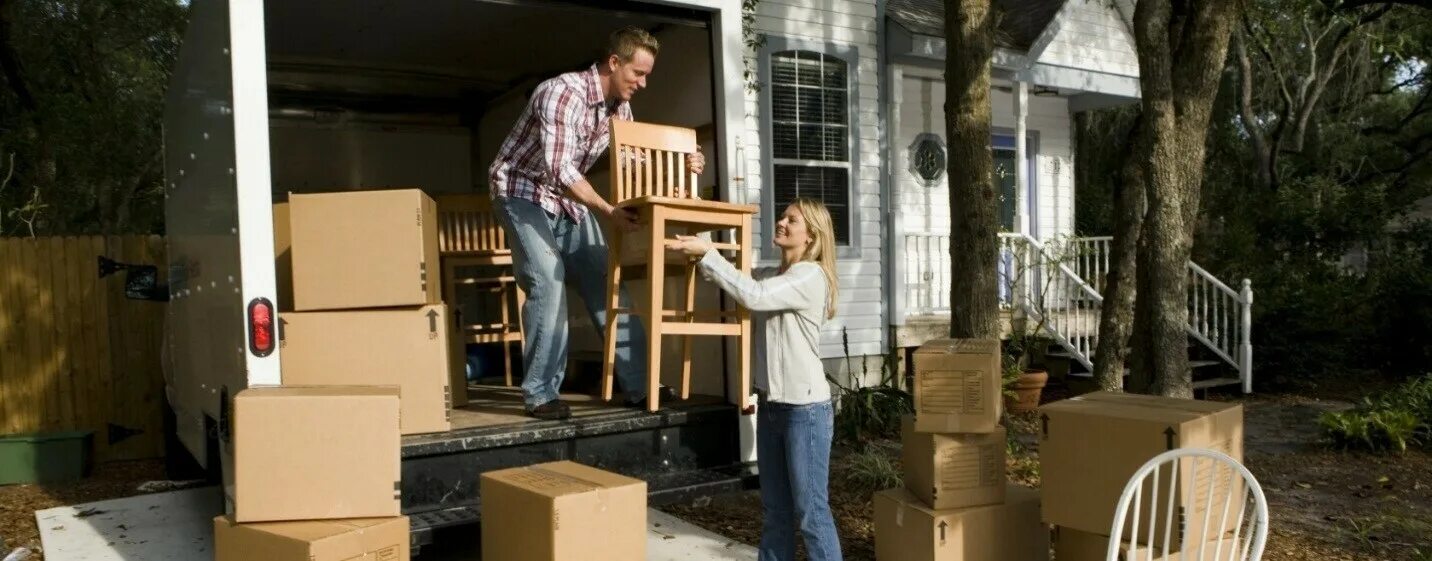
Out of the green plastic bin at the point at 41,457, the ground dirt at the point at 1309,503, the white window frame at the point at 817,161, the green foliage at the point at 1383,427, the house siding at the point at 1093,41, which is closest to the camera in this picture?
the ground dirt at the point at 1309,503

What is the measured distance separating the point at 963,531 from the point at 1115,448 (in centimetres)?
65

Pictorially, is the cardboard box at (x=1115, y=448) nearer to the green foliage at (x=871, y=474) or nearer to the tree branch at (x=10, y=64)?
the green foliage at (x=871, y=474)

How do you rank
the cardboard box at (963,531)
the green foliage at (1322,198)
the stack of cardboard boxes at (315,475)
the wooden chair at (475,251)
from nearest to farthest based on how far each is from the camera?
the stack of cardboard boxes at (315,475)
the cardboard box at (963,531)
the wooden chair at (475,251)
the green foliage at (1322,198)

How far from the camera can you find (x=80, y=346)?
699 cm

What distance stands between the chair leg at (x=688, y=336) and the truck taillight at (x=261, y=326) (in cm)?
169

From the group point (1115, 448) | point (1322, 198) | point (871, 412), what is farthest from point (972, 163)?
point (1322, 198)

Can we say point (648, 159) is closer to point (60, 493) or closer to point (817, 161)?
point (60, 493)

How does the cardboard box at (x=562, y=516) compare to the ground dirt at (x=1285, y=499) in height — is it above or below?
above

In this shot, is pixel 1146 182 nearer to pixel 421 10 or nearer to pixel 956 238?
pixel 956 238

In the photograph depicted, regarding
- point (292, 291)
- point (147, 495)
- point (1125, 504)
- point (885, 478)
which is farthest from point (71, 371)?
point (1125, 504)

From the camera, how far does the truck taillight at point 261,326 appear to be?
10.5ft

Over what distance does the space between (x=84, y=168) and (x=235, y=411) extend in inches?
556

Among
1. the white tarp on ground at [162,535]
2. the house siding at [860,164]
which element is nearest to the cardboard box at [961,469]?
the white tarp on ground at [162,535]

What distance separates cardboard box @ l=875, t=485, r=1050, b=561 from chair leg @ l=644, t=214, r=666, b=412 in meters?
0.97
